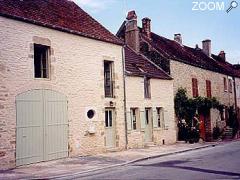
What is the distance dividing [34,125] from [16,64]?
2.39 m

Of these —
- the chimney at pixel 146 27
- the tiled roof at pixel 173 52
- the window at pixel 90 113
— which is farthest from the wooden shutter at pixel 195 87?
the window at pixel 90 113

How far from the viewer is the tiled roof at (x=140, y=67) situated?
19442mm

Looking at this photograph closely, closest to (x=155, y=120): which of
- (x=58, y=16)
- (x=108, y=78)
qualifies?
(x=108, y=78)

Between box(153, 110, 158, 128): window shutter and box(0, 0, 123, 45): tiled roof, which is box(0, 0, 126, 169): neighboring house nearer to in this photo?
box(0, 0, 123, 45): tiled roof

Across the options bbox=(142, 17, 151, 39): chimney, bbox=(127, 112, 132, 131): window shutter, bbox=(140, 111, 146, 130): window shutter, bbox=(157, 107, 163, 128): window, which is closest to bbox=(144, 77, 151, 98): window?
bbox=(140, 111, 146, 130): window shutter

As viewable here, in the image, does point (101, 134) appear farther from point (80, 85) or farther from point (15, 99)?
point (15, 99)

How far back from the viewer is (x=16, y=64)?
12742mm

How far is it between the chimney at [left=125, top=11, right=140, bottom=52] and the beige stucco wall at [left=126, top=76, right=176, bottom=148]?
331 centimetres

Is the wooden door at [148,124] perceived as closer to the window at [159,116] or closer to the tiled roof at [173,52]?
the window at [159,116]

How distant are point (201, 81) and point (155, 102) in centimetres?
772

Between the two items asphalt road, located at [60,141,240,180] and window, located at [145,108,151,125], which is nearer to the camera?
asphalt road, located at [60,141,240,180]

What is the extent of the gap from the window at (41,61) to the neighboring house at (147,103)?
540cm

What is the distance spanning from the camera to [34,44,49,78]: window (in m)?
14.0

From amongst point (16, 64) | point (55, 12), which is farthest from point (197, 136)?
point (16, 64)
